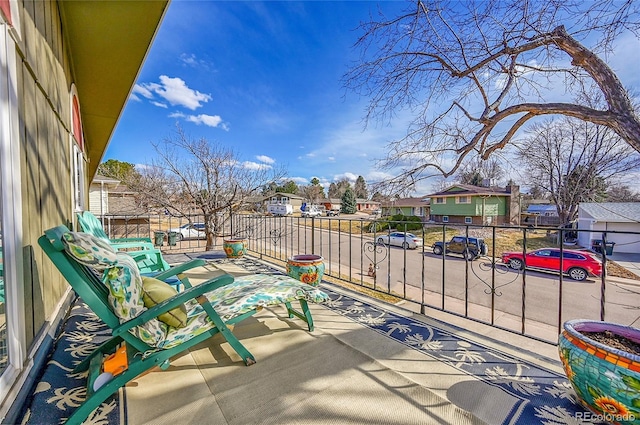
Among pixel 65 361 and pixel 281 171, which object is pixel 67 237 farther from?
pixel 281 171

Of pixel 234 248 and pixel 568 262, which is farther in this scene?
pixel 568 262

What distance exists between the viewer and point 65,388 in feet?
4.98

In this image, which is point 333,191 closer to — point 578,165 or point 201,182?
point 578,165

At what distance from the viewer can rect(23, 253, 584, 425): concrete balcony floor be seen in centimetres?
140

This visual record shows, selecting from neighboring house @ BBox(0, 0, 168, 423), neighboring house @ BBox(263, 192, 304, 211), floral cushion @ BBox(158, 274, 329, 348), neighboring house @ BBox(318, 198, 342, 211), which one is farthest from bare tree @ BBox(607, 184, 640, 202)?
neighboring house @ BBox(318, 198, 342, 211)

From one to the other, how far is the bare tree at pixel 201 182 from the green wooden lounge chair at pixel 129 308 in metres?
5.03

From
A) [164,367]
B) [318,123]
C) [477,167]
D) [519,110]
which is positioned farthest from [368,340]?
[318,123]

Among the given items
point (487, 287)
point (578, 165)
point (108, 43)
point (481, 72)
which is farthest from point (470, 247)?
point (578, 165)

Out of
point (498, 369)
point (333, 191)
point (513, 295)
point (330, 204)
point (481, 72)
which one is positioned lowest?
point (513, 295)

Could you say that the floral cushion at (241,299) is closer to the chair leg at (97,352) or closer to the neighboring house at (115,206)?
the chair leg at (97,352)

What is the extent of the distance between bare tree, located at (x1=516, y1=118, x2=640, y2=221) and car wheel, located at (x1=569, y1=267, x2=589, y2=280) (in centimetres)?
342

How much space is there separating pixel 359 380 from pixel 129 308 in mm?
1352

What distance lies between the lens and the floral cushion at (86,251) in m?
1.24

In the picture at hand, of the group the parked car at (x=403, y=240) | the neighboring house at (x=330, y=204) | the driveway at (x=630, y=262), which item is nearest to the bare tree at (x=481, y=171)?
the parked car at (x=403, y=240)
